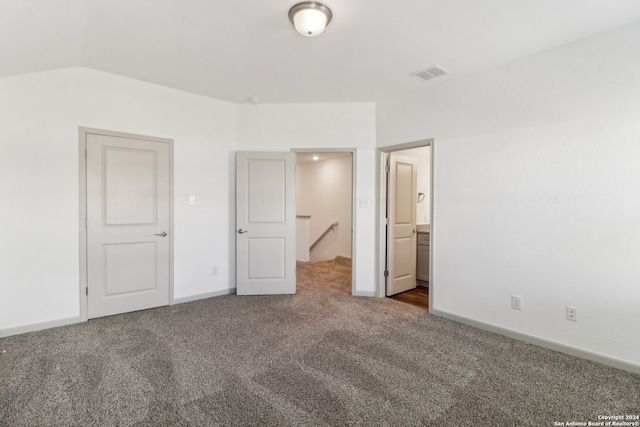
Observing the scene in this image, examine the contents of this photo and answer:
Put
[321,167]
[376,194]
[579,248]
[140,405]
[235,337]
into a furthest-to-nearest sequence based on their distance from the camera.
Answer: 1. [321,167]
2. [376,194]
3. [235,337]
4. [579,248]
5. [140,405]

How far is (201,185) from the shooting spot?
12.9 feet

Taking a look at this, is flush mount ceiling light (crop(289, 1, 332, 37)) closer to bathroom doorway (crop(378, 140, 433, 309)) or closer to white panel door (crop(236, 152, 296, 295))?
bathroom doorway (crop(378, 140, 433, 309))

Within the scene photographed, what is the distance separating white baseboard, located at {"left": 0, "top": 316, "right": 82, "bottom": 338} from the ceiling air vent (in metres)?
4.31

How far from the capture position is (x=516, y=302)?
2816 mm

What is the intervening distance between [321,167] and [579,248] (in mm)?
5583

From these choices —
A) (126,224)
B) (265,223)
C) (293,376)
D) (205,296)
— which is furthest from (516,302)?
(126,224)

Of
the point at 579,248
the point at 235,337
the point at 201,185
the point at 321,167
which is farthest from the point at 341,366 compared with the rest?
the point at 321,167

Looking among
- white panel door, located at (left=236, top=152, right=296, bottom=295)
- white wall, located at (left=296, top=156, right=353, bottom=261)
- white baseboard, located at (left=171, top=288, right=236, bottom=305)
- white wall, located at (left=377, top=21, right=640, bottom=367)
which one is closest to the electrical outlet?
white wall, located at (left=377, top=21, right=640, bottom=367)

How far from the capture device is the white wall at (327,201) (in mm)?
6969

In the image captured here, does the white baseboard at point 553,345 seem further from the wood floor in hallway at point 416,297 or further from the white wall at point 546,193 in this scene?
the wood floor in hallway at point 416,297

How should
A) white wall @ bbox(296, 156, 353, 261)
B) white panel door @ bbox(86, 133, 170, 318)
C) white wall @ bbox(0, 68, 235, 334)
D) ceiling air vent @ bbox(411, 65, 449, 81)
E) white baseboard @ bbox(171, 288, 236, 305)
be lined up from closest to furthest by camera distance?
1. white wall @ bbox(0, 68, 235, 334)
2. ceiling air vent @ bbox(411, 65, 449, 81)
3. white panel door @ bbox(86, 133, 170, 318)
4. white baseboard @ bbox(171, 288, 236, 305)
5. white wall @ bbox(296, 156, 353, 261)

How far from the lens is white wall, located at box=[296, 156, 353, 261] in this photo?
274 inches

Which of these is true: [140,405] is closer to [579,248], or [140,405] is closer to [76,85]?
[76,85]

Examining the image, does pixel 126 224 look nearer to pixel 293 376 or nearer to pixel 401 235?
pixel 293 376
